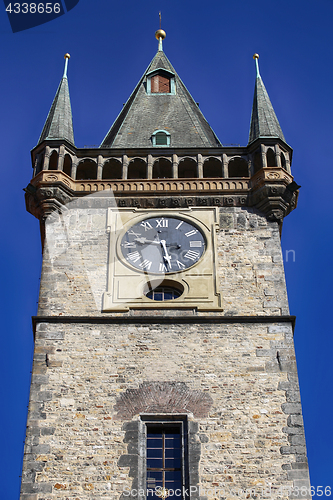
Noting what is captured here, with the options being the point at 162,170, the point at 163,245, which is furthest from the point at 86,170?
the point at 163,245

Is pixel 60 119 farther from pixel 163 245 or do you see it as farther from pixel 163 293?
pixel 163 293

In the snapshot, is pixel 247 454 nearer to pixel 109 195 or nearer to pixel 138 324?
pixel 138 324

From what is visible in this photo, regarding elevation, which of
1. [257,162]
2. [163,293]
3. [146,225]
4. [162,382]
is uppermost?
[257,162]

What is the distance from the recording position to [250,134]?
81.2ft

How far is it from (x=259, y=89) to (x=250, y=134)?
1968mm

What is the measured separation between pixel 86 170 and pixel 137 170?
1340 millimetres

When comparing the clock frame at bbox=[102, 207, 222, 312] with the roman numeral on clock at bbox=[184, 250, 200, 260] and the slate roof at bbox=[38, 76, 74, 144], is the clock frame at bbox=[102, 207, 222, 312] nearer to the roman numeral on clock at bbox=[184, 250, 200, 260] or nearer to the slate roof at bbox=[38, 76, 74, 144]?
the roman numeral on clock at bbox=[184, 250, 200, 260]

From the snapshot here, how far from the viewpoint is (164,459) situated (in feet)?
59.5

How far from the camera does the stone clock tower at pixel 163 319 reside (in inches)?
699

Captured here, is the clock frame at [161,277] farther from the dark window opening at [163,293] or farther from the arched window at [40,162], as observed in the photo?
the arched window at [40,162]

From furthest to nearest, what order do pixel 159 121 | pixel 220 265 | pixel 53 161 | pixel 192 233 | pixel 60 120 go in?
pixel 159 121
pixel 60 120
pixel 53 161
pixel 192 233
pixel 220 265

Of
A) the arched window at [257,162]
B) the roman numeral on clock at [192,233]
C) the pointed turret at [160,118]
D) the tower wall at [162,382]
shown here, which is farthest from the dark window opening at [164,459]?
the pointed turret at [160,118]

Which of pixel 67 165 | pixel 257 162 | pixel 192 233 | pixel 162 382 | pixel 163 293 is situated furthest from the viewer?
pixel 67 165

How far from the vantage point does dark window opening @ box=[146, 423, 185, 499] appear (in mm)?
17734
